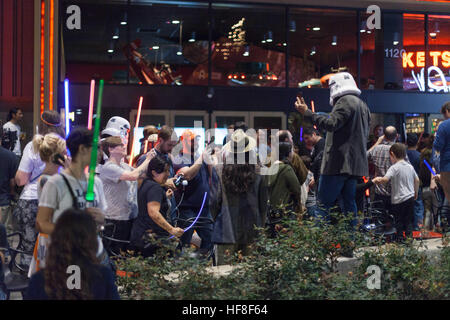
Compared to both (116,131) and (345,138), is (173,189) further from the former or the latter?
(345,138)

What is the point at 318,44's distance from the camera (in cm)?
1611

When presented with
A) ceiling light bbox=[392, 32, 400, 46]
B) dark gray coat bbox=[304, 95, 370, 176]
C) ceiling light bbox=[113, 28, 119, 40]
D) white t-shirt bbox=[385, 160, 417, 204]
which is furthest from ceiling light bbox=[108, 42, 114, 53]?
dark gray coat bbox=[304, 95, 370, 176]

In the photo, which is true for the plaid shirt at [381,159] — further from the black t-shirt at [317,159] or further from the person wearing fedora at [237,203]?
the person wearing fedora at [237,203]

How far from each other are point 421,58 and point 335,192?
11.3 m

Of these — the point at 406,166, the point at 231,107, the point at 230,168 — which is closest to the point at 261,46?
the point at 231,107

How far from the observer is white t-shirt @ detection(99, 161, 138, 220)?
247 inches

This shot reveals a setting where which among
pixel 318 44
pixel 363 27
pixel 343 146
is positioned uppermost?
pixel 363 27

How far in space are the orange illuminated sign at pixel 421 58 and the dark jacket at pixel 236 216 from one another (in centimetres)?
1138

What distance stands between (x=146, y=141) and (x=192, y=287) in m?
4.33

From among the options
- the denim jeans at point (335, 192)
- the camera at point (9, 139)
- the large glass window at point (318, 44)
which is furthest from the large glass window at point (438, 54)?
the denim jeans at point (335, 192)

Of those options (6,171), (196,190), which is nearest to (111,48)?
(6,171)

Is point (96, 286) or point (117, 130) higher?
point (117, 130)

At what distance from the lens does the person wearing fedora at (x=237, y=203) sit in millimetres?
6355
